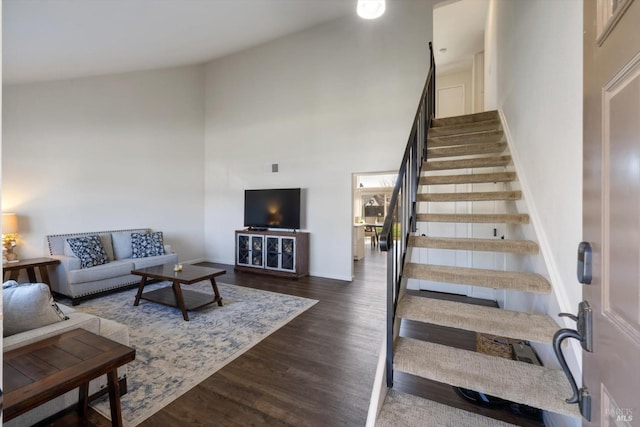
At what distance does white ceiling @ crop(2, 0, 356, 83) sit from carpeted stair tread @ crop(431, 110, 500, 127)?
95.6 inches

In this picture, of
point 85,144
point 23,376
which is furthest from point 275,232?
point 23,376

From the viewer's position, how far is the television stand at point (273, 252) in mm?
5246

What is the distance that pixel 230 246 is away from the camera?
6539mm

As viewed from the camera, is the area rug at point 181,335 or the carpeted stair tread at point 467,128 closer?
the area rug at point 181,335

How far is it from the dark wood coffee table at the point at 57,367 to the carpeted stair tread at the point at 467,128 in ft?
13.7

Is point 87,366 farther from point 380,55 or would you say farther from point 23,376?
point 380,55

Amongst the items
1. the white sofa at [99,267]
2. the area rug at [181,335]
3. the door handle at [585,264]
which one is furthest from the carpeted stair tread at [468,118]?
the white sofa at [99,267]

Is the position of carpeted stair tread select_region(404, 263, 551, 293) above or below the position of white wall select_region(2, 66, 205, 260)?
below

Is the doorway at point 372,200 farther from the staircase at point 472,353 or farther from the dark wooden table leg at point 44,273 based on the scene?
the dark wooden table leg at point 44,273

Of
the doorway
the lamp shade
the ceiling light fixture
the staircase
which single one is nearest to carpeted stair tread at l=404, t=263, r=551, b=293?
the staircase

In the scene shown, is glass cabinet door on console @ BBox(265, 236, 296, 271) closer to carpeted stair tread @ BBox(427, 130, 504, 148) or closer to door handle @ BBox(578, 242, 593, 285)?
carpeted stair tread @ BBox(427, 130, 504, 148)

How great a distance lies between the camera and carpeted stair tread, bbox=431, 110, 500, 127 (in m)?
4.00

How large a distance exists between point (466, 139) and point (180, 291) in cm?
401

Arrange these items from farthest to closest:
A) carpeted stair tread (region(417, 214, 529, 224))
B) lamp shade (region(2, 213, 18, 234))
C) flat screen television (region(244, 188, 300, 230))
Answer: flat screen television (region(244, 188, 300, 230))
lamp shade (region(2, 213, 18, 234))
carpeted stair tread (region(417, 214, 529, 224))
